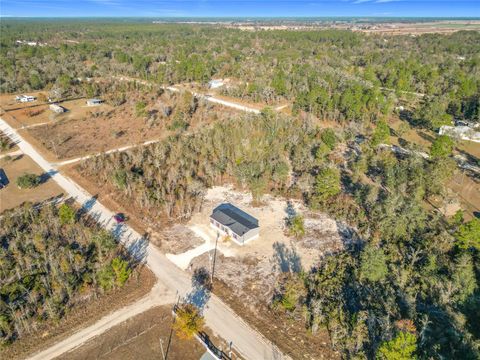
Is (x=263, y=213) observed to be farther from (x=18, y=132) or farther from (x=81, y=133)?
(x=18, y=132)

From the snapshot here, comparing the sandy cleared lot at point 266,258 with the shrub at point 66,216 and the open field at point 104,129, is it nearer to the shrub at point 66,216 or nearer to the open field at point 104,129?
the shrub at point 66,216

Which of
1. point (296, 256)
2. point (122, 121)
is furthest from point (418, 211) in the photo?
point (122, 121)

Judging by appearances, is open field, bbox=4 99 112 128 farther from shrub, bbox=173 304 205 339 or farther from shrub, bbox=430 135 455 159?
shrub, bbox=430 135 455 159

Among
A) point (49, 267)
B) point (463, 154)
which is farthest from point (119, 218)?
point (463, 154)

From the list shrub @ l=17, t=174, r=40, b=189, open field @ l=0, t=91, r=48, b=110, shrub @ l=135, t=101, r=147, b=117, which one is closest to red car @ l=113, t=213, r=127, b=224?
shrub @ l=17, t=174, r=40, b=189

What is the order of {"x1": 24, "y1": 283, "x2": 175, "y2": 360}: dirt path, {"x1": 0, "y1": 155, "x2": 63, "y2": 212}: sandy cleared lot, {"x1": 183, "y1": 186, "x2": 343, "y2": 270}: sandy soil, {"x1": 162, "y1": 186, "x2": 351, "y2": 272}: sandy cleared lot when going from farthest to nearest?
{"x1": 0, "y1": 155, "x2": 63, "y2": 212}: sandy cleared lot, {"x1": 183, "y1": 186, "x2": 343, "y2": 270}: sandy soil, {"x1": 162, "y1": 186, "x2": 351, "y2": 272}: sandy cleared lot, {"x1": 24, "y1": 283, "x2": 175, "y2": 360}: dirt path
